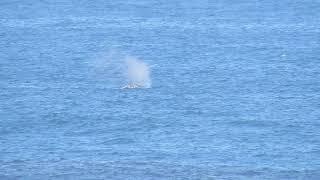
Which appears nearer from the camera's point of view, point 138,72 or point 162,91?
point 162,91

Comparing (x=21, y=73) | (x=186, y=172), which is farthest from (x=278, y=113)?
(x=21, y=73)

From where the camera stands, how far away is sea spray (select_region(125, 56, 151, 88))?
53.1 feet

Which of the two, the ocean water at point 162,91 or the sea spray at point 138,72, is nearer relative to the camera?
the ocean water at point 162,91

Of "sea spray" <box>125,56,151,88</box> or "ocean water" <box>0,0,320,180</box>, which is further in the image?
"sea spray" <box>125,56,151,88</box>

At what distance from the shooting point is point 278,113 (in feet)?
45.9

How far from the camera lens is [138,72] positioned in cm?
1697

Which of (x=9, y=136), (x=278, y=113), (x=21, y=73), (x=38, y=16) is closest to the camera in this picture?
(x=9, y=136)

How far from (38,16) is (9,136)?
10624 mm

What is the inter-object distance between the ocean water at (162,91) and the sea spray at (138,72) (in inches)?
6.4

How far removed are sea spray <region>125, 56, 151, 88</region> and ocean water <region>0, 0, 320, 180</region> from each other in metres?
0.16

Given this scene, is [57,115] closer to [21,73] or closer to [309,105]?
[21,73]

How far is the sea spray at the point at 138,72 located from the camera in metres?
16.2

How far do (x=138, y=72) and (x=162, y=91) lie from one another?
1.69 meters

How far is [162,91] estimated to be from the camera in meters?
15.4
